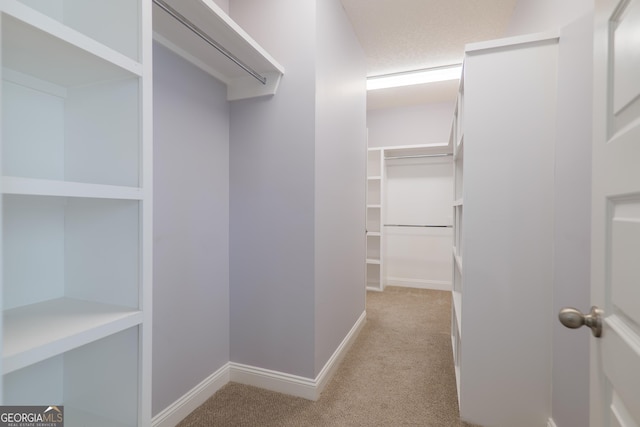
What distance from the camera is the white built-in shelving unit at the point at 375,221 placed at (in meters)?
4.05

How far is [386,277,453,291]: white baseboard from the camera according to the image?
162 inches

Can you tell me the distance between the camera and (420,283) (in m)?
4.25

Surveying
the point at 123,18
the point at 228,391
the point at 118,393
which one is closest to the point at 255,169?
the point at 123,18

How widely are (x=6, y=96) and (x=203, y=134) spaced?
95cm

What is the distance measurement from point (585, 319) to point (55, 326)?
1347 mm

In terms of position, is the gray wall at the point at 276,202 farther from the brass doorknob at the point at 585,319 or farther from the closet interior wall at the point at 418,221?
the closet interior wall at the point at 418,221

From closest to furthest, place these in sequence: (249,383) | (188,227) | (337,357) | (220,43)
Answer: (220,43)
(188,227)
(249,383)
(337,357)

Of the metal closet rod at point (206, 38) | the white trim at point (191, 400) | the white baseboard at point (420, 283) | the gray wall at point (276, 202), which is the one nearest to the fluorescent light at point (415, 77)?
the gray wall at point (276, 202)

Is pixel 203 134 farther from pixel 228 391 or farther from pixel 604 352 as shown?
pixel 604 352

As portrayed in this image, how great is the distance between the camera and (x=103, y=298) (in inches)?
35.3

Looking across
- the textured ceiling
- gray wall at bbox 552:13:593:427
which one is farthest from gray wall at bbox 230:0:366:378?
gray wall at bbox 552:13:593:427

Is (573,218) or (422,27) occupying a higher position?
(422,27)

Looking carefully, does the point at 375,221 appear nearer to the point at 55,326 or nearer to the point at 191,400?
the point at 191,400

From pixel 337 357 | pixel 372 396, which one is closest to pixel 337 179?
pixel 337 357
